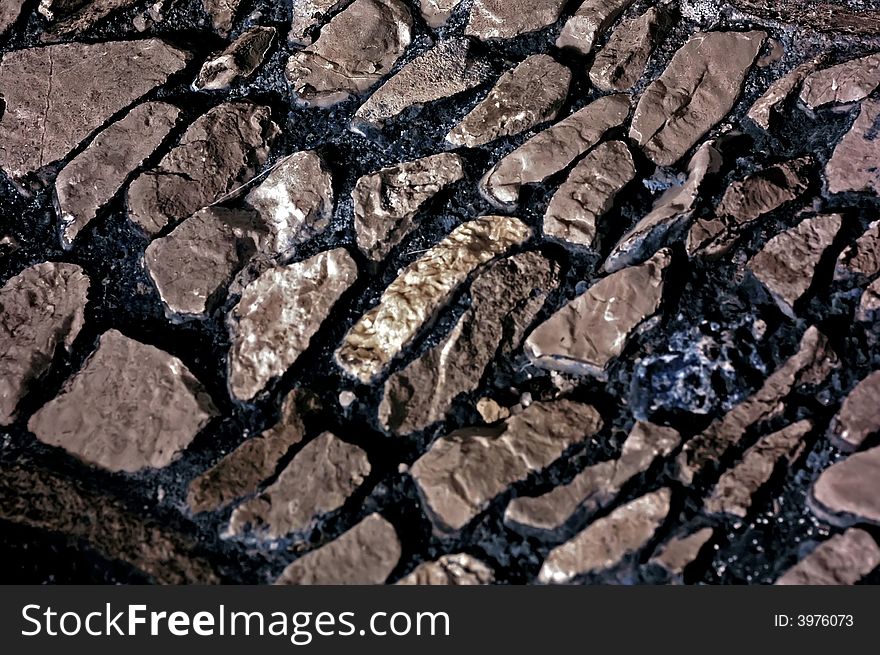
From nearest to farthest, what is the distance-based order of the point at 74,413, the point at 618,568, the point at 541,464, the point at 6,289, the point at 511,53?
the point at 618,568, the point at 541,464, the point at 74,413, the point at 6,289, the point at 511,53

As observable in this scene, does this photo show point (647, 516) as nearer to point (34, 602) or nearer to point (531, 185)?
point (531, 185)

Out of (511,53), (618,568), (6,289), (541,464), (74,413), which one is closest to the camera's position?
(618,568)

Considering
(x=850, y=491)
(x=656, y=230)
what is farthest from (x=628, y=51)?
(x=850, y=491)

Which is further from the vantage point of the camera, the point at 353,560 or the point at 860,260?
the point at 860,260

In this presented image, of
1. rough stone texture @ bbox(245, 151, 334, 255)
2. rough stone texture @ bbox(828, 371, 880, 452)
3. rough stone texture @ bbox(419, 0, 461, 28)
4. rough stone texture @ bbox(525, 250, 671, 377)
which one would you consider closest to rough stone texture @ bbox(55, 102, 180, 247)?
rough stone texture @ bbox(245, 151, 334, 255)

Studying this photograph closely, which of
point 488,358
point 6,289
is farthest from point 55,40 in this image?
point 488,358

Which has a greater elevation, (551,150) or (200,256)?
(551,150)

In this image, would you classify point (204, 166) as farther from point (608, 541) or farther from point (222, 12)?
point (608, 541)
